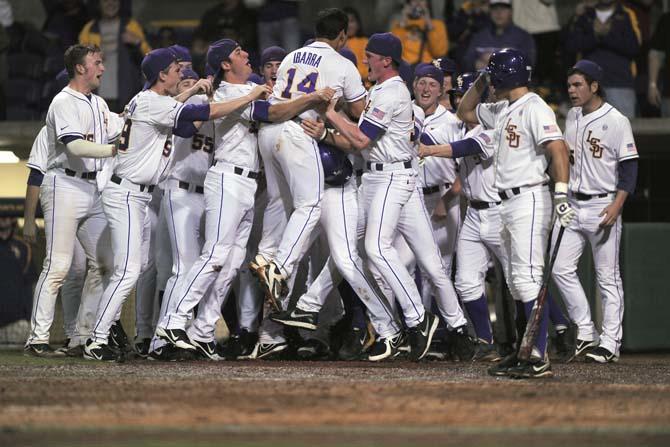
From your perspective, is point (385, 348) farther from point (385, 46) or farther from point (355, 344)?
point (385, 46)

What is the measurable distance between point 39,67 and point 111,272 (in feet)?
15.7

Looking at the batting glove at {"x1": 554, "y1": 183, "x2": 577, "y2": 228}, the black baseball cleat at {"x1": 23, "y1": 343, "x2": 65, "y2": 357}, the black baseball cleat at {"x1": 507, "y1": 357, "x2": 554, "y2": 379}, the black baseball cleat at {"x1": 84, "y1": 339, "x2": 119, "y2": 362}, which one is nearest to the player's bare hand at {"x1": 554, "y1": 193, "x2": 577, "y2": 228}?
the batting glove at {"x1": 554, "y1": 183, "x2": 577, "y2": 228}

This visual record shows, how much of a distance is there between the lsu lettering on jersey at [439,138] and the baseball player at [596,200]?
2.70ft

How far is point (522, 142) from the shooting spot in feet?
19.8

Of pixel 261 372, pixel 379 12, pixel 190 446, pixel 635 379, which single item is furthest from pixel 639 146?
pixel 190 446

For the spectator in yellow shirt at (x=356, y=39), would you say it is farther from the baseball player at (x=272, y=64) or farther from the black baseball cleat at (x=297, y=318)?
the black baseball cleat at (x=297, y=318)

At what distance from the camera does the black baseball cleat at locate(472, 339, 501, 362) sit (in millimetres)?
7320

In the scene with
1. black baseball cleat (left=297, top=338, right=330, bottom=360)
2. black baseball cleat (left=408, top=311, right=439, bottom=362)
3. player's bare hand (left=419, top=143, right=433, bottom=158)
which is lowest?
black baseball cleat (left=297, top=338, right=330, bottom=360)

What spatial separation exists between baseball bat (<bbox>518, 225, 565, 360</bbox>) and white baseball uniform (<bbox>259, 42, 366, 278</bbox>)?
1.58 metres

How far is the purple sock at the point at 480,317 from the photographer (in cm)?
748

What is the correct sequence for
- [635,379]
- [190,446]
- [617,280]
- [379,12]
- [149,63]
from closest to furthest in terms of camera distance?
[190,446], [635,379], [149,63], [617,280], [379,12]

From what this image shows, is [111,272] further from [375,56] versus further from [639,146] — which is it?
[639,146]

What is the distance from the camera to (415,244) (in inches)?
279

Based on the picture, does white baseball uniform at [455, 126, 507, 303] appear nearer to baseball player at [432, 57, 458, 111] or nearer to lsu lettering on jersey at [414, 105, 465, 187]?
lsu lettering on jersey at [414, 105, 465, 187]
